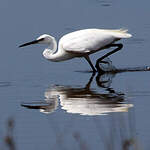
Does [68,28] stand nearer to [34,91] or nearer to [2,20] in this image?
[2,20]

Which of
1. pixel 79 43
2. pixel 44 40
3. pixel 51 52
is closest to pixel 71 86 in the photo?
pixel 79 43

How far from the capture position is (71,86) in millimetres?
12406

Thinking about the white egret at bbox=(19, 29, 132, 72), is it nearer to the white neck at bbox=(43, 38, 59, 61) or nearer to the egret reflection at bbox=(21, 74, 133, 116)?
the white neck at bbox=(43, 38, 59, 61)

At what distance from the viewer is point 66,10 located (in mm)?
17391

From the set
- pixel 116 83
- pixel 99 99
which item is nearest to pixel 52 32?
pixel 116 83

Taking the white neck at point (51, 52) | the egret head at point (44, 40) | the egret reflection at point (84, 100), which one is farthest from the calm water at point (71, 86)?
the egret head at point (44, 40)

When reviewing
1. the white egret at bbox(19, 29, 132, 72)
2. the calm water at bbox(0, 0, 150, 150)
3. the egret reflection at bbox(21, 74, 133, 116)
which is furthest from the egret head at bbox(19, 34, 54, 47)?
the egret reflection at bbox(21, 74, 133, 116)

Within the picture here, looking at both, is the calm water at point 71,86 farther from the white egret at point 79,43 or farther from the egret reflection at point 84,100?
the white egret at point 79,43

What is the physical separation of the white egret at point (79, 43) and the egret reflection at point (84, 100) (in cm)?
94

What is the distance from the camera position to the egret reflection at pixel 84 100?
10375 millimetres

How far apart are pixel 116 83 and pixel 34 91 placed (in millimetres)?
1402

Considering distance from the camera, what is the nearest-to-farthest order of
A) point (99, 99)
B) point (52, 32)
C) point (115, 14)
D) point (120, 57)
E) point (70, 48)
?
point (99, 99) → point (70, 48) → point (120, 57) → point (52, 32) → point (115, 14)

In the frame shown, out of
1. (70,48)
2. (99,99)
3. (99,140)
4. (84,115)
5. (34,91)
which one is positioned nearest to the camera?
(99,140)

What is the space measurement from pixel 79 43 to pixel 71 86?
1257 millimetres
